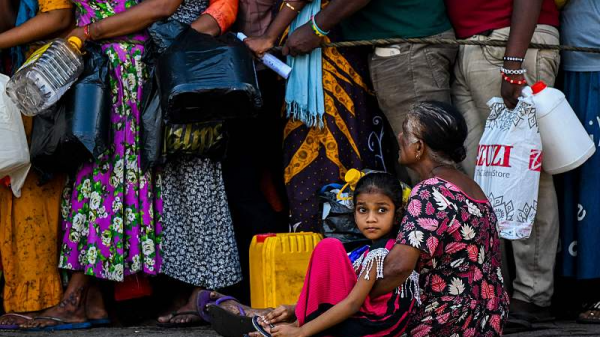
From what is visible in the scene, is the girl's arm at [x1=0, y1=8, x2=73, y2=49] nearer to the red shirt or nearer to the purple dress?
the purple dress

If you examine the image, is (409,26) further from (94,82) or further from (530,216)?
(94,82)

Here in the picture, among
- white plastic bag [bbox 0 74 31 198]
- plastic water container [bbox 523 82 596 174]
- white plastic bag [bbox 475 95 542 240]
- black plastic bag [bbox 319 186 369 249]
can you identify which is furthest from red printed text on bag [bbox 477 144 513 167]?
white plastic bag [bbox 0 74 31 198]

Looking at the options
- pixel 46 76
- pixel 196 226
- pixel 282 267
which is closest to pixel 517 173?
pixel 282 267

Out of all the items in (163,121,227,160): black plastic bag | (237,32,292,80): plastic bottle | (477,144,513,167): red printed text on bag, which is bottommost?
(477,144,513,167): red printed text on bag

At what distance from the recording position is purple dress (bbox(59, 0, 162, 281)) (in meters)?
5.10

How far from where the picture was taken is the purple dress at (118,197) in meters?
5.10

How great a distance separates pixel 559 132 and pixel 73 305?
255 cm

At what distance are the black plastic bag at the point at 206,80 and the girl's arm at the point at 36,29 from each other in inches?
28.2

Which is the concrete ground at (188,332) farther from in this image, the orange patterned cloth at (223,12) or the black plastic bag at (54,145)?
the orange patterned cloth at (223,12)

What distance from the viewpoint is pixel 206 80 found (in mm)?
4789

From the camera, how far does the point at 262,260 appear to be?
4.80 metres

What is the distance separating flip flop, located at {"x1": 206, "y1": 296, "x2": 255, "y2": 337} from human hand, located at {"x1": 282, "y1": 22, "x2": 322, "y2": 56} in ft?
4.40

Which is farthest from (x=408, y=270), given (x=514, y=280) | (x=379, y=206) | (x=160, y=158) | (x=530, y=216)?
(x=160, y=158)

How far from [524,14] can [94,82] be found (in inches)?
82.2
